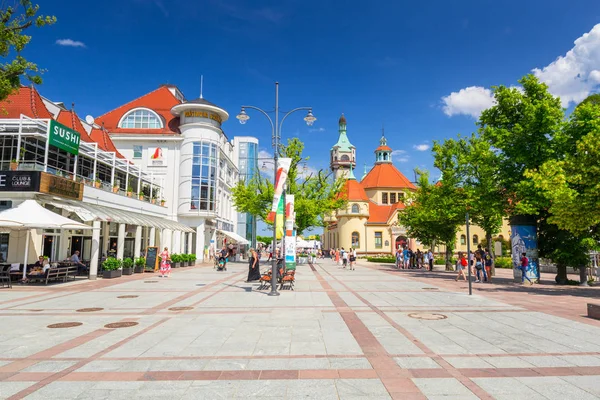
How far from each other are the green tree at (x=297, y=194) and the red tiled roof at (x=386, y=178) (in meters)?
37.9

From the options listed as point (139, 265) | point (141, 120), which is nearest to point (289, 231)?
point (139, 265)

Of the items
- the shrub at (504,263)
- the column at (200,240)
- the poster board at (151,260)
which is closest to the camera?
the poster board at (151,260)

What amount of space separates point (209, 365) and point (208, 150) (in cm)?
3852

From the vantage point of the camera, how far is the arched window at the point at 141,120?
145 ft

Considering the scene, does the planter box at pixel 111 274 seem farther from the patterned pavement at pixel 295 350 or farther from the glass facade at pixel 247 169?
the glass facade at pixel 247 169

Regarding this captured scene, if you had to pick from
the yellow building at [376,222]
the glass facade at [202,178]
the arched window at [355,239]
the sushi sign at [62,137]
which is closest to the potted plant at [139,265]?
the sushi sign at [62,137]

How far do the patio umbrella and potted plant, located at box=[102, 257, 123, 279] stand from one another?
154 inches

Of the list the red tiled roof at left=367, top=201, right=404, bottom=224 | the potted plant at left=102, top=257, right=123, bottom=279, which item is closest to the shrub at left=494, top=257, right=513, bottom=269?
the red tiled roof at left=367, top=201, right=404, bottom=224

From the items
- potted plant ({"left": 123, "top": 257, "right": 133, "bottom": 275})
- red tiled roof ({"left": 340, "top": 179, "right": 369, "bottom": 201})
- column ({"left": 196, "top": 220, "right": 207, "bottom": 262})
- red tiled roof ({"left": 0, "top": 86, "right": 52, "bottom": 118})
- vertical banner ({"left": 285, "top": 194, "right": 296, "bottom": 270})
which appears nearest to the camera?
vertical banner ({"left": 285, "top": 194, "right": 296, "bottom": 270})

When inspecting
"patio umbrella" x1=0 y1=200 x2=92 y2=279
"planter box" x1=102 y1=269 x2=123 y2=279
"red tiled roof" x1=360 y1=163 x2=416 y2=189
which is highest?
"red tiled roof" x1=360 y1=163 x2=416 y2=189

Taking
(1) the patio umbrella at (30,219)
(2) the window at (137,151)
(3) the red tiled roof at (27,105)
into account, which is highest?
(2) the window at (137,151)

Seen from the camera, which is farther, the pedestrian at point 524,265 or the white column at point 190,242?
the white column at point 190,242

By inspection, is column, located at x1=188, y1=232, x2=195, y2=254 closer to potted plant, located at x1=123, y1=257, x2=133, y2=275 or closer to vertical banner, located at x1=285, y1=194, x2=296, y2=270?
potted plant, located at x1=123, y1=257, x2=133, y2=275

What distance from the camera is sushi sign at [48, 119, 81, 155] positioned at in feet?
65.7
